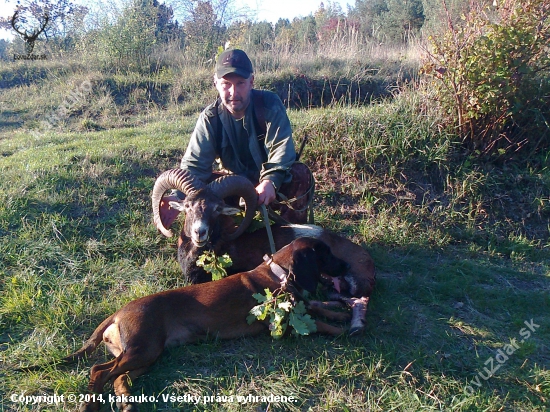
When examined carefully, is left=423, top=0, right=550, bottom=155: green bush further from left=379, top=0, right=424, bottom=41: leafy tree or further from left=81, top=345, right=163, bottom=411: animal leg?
left=379, top=0, right=424, bottom=41: leafy tree

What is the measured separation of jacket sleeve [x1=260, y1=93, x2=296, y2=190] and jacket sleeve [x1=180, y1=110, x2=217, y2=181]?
659 mm

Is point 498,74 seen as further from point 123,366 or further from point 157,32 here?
point 157,32

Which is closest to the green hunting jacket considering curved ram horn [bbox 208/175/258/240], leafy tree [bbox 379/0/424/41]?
curved ram horn [bbox 208/175/258/240]

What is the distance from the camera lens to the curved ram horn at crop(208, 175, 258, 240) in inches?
194

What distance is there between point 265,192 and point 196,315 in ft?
5.32

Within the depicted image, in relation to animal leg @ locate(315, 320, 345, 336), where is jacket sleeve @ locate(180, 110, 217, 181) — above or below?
above

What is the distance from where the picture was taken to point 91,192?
6.67m

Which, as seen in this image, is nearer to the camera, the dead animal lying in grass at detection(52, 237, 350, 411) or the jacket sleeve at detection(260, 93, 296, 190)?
the dead animal lying in grass at detection(52, 237, 350, 411)

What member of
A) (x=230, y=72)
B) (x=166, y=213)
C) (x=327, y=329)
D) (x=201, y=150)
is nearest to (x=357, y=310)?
(x=327, y=329)

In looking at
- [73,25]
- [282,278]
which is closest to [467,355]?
[282,278]

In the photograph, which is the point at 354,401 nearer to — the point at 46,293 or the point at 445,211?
the point at 46,293

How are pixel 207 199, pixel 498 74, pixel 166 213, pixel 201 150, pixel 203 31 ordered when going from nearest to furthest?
pixel 207 199, pixel 166 213, pixel 201 150, pixel 498 74, pixel 203 31

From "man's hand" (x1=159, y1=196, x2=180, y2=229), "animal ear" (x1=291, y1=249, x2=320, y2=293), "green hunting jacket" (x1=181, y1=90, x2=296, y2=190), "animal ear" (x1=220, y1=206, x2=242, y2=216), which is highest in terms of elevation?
"green hunting jacket" (x1=181, y1=90, x2=296, y2=190)

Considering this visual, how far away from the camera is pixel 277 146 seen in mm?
5504
